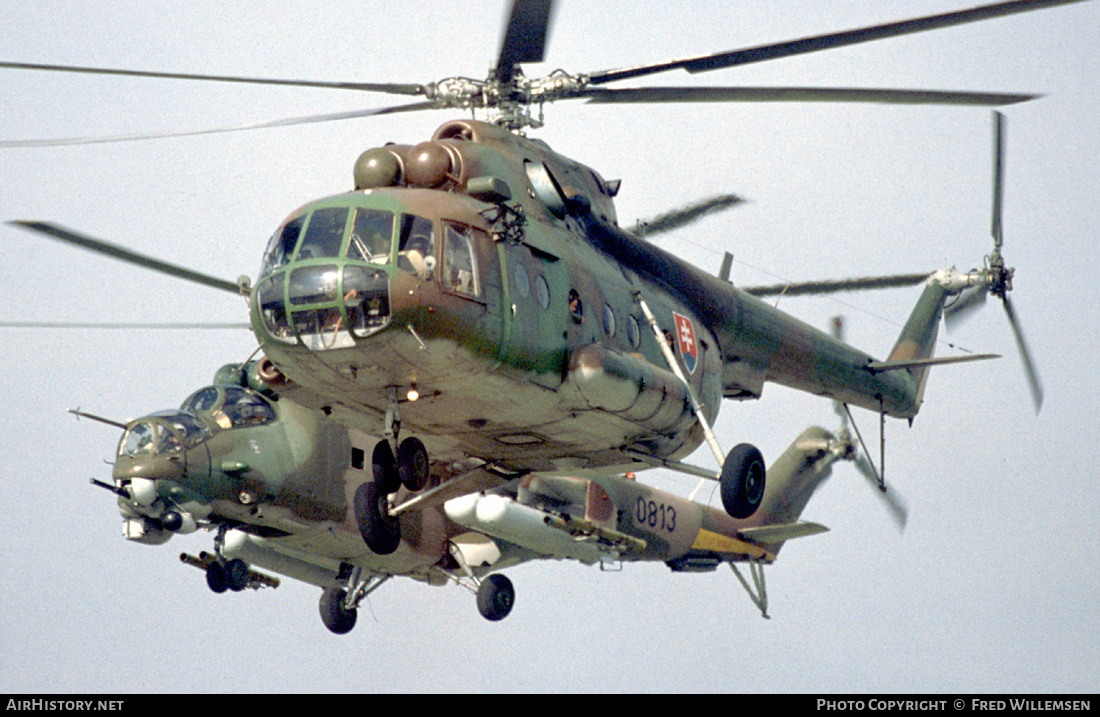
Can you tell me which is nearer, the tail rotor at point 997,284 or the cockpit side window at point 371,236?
the cockpit side window at point 371,236

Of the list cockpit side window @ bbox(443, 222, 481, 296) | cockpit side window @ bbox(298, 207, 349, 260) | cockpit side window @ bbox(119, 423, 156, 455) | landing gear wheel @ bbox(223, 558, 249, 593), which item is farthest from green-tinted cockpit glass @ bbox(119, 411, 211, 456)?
cockpit side window @ bbox(443, 222, 481, 296)

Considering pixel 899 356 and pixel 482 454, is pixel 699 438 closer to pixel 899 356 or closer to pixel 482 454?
pixel 482 454

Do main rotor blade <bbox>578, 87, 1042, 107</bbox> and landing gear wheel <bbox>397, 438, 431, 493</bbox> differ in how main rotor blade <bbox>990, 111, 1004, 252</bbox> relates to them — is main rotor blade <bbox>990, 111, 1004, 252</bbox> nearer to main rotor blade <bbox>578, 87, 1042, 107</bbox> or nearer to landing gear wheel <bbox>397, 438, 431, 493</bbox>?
main rotor blade <bbox>578, 87, 1042, 107</bbox>

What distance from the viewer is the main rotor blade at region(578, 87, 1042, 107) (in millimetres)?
13766

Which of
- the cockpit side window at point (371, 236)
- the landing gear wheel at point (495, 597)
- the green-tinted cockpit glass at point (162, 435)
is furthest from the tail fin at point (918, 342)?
the cockpit side window at point (371, 236)

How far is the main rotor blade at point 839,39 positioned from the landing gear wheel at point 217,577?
44.6 feet

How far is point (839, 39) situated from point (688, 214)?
6.50 meters

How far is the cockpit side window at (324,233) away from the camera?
13.7 metres

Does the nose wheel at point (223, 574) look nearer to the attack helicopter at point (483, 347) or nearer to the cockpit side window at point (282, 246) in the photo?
the attack helicopter at point (483, 347)

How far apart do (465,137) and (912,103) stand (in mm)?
4595

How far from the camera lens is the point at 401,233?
45.3 feet

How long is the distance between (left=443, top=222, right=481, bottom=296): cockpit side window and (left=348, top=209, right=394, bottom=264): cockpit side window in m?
0.55
